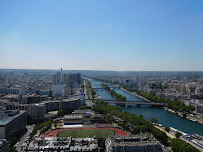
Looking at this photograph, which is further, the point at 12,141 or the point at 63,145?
the point at 12,141

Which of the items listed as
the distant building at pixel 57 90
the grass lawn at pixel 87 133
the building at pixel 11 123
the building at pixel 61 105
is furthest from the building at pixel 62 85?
the grass lawn at pixel 87 133

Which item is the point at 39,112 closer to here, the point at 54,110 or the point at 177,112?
the point at 54,110

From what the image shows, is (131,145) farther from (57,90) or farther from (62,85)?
(62,85)

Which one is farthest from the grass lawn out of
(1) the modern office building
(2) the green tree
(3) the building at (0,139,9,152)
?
(3) the building at (0,139,9,152)

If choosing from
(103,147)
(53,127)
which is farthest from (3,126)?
(103,147)

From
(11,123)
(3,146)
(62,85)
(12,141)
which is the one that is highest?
(62,85)

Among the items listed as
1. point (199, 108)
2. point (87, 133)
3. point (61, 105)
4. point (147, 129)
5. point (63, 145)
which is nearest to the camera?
point (63, 145)

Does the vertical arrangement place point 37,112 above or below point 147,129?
above

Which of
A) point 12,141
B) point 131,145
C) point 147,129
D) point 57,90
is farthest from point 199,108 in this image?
point 57,90

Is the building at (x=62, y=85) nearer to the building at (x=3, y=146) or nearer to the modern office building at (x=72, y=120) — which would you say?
the modern office building at (x=72, y=120)
